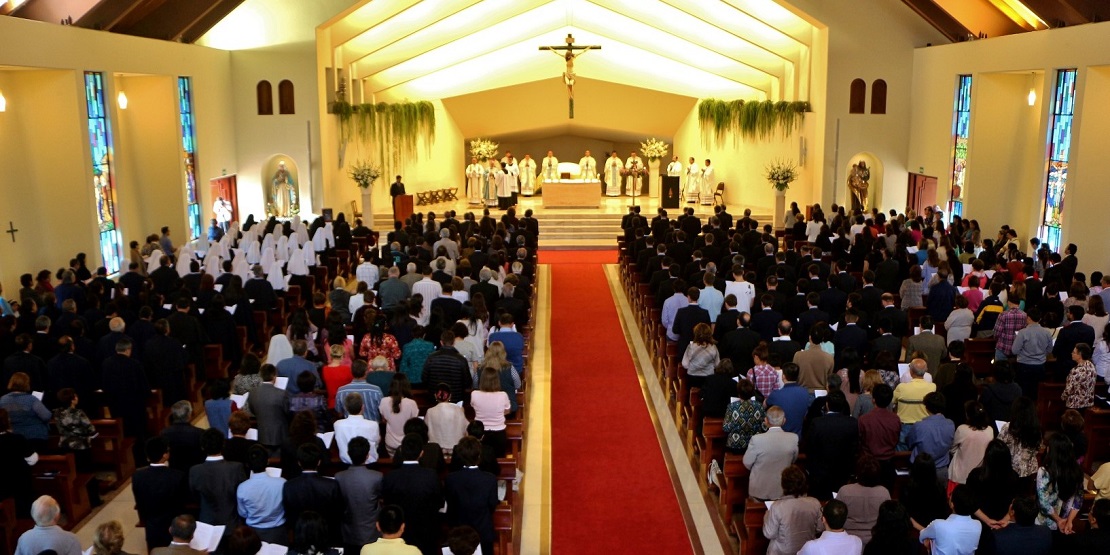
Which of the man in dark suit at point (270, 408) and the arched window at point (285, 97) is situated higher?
the arched window at point (285, 97)

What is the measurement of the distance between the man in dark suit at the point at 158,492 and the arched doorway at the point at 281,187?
55.9 ft

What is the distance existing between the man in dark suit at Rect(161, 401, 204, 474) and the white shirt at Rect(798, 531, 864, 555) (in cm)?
412

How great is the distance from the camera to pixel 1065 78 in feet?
52.0

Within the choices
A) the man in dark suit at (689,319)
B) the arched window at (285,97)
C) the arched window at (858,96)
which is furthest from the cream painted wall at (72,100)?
the arched window at (858,96)

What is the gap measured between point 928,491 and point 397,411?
374cm

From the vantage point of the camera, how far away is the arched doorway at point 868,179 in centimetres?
2295

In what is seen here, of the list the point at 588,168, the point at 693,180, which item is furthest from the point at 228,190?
the point at 693,180

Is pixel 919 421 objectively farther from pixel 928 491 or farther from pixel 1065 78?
pixel 1065 78

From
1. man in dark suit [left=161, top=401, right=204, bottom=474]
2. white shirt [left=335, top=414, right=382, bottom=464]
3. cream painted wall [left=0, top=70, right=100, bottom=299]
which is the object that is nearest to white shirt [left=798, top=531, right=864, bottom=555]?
white shirt [left=335, top=414, right=382, bottom=464]

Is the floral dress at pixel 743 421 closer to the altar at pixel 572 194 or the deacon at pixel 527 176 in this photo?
the altar at pixel 572 194

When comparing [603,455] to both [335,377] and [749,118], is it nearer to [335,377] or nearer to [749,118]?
[335,377]

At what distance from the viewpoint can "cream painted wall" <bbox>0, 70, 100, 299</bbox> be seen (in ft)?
47.7

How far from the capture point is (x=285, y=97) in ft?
72.6

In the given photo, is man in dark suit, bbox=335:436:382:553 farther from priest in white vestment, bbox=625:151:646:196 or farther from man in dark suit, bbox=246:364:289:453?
→ priest in white vestment, bbox=625:151:646:196
